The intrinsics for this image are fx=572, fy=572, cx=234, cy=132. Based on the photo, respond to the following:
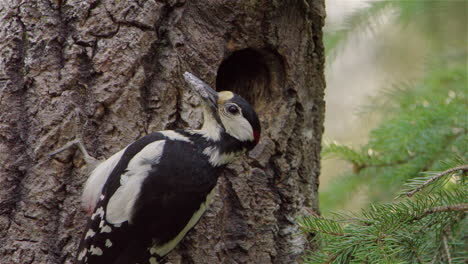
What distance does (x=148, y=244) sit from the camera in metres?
2.17

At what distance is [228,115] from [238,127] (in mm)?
65

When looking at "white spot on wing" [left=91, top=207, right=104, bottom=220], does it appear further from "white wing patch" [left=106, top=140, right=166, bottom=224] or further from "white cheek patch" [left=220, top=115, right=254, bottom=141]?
"white cheek patch" [left=220, top=115, right=254, bottom=141]

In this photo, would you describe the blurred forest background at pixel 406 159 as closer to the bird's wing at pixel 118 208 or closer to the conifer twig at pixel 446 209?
the conifer twig at pixel 446 209

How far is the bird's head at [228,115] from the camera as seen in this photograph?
90.7 inches

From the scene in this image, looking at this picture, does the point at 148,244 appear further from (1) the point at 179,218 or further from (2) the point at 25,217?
(2) the point at 25,217

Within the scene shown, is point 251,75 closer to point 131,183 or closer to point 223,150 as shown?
point 223,150

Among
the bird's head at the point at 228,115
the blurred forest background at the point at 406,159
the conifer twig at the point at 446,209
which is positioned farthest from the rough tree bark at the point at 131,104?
the conifer twig at the point at 446,209

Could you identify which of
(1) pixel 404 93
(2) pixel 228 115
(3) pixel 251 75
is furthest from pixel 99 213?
(1) pixel 404 93

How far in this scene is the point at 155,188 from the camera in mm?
2172

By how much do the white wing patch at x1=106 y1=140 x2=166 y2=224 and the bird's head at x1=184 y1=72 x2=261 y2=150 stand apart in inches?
10.8

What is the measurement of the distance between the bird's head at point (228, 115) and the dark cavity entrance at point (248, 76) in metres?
0.46

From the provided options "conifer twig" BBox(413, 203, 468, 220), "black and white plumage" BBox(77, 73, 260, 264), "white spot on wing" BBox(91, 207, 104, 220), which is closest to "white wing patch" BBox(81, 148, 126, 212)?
"black and white plumage" BBox(77, 73, 260, 264)

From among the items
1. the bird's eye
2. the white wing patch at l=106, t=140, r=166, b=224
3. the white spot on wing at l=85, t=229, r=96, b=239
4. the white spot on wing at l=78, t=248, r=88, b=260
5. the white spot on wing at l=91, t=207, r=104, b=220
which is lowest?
the white spot on wing at l=78, t=248, r=88, b=260

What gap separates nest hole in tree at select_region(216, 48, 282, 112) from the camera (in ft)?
9.14
